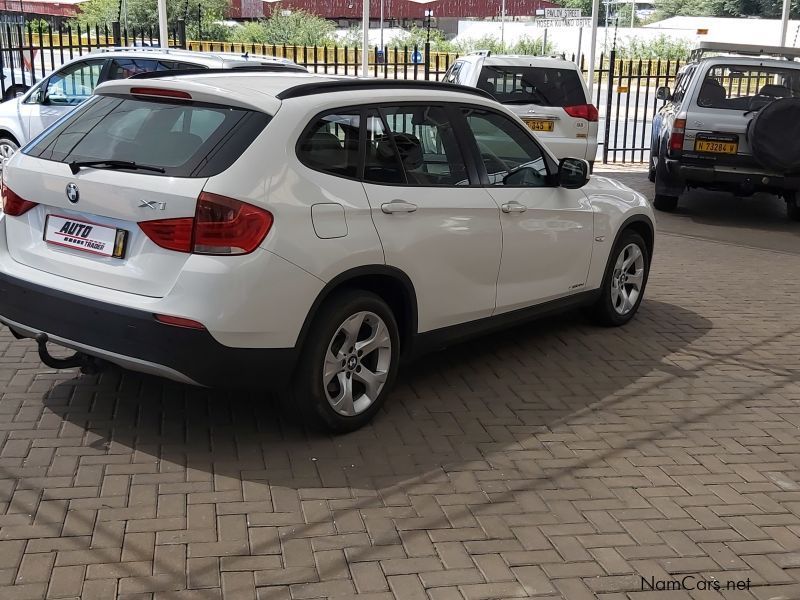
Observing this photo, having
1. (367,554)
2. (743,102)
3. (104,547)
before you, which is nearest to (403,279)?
(367,554)

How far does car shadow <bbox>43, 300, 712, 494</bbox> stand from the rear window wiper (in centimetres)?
128

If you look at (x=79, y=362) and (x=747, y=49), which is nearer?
(x=79, y=362)

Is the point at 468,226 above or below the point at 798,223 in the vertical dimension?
above

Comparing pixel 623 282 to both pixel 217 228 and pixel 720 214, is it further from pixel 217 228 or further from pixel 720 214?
pixel 720 214

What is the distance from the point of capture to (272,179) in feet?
14.3

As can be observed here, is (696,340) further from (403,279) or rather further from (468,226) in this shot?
(403,279)

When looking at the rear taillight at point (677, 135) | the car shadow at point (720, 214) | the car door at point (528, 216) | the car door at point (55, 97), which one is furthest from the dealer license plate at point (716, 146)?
the car door at point (55, 97)

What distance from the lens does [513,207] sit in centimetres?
571

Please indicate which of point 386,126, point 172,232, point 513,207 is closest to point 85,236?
point 172,232

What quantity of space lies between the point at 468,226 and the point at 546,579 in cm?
223

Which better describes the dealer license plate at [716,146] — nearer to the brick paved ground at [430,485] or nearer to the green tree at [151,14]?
the brick paved ground at [430,485]

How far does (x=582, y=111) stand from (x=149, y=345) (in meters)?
9.50

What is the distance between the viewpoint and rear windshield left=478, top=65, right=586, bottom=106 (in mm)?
12516

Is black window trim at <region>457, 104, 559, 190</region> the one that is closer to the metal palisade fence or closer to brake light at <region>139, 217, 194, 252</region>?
brake light at <region>139, 217, 194, 252</region>
